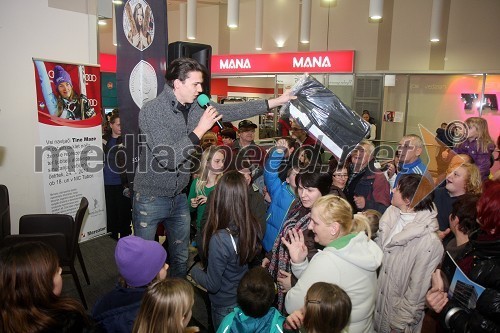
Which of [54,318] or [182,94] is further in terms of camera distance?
[182,94]

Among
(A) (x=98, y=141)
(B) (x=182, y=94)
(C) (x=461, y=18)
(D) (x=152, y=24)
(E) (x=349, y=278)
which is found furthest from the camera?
(C) (x=461, y=18)

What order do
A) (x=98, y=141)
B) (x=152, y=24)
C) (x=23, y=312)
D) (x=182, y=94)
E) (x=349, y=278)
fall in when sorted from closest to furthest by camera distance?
(x=23, y=312) < (x=349, y=278) < (x=182, y=94) < (x=152, y=24) < (x=98, y=141)

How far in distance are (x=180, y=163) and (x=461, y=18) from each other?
8606 mm

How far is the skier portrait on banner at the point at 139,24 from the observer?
332 centimetres

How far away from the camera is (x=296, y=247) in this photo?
2.08 m

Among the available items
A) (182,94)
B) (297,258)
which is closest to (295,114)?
(182,94)

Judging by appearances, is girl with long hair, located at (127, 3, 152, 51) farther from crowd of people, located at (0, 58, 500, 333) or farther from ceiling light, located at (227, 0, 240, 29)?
ceiling light, located at (227, 0, 240, 29)

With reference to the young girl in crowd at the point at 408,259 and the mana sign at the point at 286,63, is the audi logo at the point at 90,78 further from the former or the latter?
the mana sign at the point at 286,63

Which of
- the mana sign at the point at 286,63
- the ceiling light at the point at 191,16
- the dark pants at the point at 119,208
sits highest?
the ceiling light at the point at 191,16

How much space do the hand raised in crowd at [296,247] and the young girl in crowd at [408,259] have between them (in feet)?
2.00

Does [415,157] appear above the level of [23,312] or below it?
above

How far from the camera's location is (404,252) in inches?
88.6

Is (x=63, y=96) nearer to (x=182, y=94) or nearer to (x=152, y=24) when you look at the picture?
(x=152, y=24)

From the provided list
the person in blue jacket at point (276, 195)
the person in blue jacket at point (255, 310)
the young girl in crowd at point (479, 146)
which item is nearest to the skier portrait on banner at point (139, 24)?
the person in blue jacket at point (276, 195)
